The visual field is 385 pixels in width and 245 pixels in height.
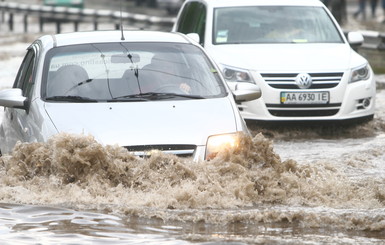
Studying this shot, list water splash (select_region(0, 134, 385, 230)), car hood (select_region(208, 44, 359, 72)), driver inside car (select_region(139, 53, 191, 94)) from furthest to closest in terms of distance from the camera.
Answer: car hood (select_region(208, 44, 359, 72)), driver inside car (select_region(139, 53, 191, 94)), water splash (select_region(0, 134, 385, 230))

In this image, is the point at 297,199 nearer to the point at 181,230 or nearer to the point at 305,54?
the point at 181,230

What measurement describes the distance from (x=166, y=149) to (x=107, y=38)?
194 cm

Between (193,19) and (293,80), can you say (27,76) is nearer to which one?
(293,80)

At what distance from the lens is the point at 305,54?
14.2 metres

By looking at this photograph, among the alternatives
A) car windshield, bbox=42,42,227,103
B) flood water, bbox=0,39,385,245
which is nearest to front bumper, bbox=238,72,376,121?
car windshield, bbox=42,42,227,103

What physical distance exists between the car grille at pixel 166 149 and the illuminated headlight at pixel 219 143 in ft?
0.47

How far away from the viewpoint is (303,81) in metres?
13.7

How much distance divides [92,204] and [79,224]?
1.68 feet

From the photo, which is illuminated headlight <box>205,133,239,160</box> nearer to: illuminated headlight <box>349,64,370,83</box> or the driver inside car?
the driver inside car

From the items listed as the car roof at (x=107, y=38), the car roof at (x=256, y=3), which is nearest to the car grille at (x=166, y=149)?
the car roof at (x=107, y=38)

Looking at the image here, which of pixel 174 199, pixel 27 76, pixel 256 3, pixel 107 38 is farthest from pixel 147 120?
pixel 256 3

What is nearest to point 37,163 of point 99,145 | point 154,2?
point 99,145

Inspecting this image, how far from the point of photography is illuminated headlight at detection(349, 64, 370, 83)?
1403cm

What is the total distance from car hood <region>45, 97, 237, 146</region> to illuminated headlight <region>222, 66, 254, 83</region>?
4.44 meters
